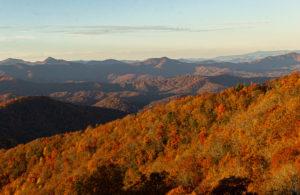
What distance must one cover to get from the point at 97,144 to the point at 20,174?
2019cm

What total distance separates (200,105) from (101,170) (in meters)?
25.0

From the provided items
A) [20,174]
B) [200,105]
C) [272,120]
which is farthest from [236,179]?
[20,174]

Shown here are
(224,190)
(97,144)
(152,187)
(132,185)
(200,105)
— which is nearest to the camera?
(224,190)

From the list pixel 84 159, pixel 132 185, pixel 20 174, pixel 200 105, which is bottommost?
pixel 20 174

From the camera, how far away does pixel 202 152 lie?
41594 millimetres

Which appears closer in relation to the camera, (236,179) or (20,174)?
(236,179)

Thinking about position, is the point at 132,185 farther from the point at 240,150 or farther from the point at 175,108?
the point at 175,108

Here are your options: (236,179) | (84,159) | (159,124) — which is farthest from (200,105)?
(236,179)

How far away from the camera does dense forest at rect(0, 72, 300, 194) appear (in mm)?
29503

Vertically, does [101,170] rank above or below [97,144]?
above

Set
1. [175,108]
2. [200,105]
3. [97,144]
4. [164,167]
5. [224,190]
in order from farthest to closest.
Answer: [97,144]
[175,108]
[200,105]
[164,167]
[224,190]

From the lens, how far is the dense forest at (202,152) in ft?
96.8

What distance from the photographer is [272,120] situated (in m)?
39.3

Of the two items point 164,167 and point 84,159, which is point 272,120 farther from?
point 84,159
